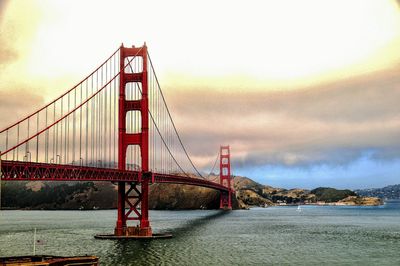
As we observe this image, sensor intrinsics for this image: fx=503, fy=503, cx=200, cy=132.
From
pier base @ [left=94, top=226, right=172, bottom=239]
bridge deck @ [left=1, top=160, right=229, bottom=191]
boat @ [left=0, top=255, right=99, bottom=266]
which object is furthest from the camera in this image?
pier base @ [left=94, top=226, right=172, bottom=239]

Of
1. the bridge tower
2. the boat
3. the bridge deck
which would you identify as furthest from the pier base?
the boat

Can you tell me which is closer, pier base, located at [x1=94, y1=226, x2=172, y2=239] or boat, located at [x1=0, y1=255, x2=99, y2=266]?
Answer: boat, located at [x1=0, y1=255, x2=99, y2=266]

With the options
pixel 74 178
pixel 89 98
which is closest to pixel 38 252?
pixel 74 178

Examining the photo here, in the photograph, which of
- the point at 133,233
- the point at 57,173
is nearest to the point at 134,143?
the point at 133,233

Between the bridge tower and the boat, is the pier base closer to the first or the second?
the bridge tower

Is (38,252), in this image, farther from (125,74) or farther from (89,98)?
(125,74)

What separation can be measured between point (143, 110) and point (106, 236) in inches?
761

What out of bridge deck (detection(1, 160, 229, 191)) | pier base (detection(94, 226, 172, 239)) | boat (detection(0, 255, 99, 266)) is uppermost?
bridge deck (detection(1, 160, 229, 191))

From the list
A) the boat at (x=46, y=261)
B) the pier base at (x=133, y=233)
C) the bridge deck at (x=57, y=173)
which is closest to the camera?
the boat at (x=46, y=261)

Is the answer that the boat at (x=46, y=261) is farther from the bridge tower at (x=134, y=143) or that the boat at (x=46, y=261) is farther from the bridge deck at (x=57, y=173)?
the bridge tower at (x=134, y=143)

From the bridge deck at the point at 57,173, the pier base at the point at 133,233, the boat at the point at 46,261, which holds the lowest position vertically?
the pier base at the point at 133,233

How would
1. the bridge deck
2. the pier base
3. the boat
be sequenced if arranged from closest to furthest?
the boat
the bridge deck
the pier base

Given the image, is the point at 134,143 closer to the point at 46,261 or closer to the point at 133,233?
the point at 133,233

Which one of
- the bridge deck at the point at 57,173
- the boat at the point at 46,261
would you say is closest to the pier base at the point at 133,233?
the bridge deck at the point at 57,173
